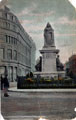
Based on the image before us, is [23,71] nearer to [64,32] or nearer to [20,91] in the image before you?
[20,91]

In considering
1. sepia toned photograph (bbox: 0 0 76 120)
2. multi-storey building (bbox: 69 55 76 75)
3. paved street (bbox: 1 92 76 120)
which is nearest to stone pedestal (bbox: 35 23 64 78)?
sepia toned photograph (bbox: 0 0 76 120)

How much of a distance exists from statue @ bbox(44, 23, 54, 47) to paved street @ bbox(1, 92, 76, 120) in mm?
596

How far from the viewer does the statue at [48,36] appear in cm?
601

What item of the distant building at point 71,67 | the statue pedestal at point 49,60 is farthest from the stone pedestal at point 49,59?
the distant building at point 71,67

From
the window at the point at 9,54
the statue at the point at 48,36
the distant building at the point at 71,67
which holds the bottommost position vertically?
the distant building at the point at 71,67

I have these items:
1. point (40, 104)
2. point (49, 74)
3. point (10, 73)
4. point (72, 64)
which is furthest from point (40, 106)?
point (72, 64)

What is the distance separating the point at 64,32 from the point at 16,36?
0.57 m

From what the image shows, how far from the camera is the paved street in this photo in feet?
19.7

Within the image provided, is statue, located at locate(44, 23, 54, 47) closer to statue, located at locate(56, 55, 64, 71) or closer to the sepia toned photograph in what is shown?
the sepia toned photograph

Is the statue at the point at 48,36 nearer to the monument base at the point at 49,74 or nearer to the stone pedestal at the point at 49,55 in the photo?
the stone pedestal at the point at 49,55

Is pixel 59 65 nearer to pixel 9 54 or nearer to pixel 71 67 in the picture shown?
pixel 71 67

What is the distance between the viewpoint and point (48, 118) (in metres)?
5.99

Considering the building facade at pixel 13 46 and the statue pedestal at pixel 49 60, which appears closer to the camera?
the building facade at pixel 13 46

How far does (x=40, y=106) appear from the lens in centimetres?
606
